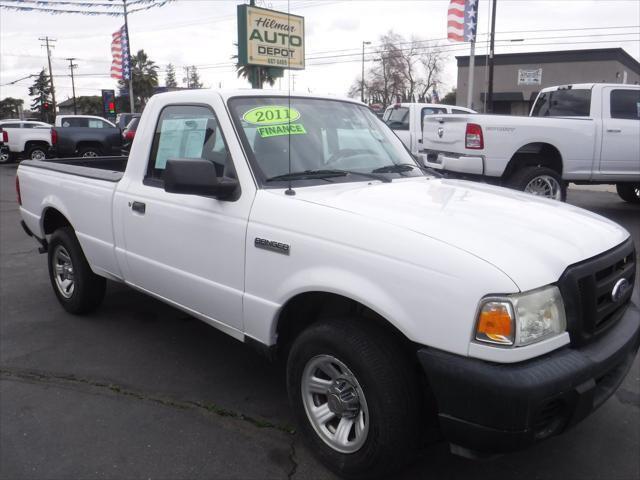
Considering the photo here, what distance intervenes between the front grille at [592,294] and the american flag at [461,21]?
765 inches

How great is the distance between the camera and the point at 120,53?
33562mm

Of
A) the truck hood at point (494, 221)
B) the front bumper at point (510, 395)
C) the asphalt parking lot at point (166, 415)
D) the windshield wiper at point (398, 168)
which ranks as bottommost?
the asphalt parking lot at point (166, 415)

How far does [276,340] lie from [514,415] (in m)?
1.32

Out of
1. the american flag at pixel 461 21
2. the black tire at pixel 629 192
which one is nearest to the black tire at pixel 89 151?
the american flag at pixel 461 21

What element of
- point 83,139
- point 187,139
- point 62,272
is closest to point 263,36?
point 83,139

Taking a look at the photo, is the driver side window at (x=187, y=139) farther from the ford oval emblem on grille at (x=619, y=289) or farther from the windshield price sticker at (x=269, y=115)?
the ford oval emblem on grille at (x=619, y=289)

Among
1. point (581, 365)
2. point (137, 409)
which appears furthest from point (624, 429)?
point (137, 409)

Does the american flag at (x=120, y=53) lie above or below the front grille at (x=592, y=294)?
above

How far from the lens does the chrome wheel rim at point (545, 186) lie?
28.1ft

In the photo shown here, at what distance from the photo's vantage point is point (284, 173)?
3.06 m

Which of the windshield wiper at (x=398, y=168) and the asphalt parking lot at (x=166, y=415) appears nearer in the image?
the asphalt parking lot at (x=166, y=415)

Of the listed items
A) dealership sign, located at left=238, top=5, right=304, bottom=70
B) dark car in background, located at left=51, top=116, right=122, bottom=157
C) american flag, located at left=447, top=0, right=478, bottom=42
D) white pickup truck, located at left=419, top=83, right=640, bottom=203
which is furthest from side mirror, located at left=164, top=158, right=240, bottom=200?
american flag, located at left=447, top=0, right=478, bottom=42

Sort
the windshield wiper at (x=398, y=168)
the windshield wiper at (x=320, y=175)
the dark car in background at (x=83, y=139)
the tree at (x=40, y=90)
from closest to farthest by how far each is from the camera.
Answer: the windshield wiper at (x=320, y=175) → the windshield wiper at (x=398, y=168) → the dark car in background at (x=83, y=139) → the tree at (x=40, y=90)

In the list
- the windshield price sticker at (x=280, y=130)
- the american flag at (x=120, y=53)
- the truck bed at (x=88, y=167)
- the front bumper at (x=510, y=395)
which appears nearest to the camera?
the front bumper at (x=510, y=395)
